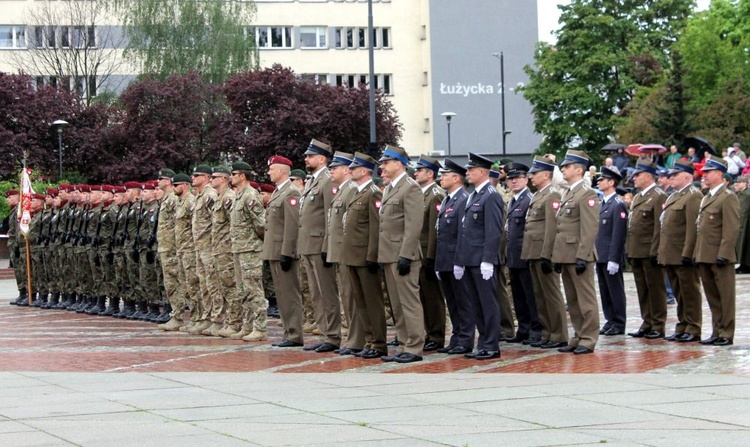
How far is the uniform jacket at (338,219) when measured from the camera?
14812 mm

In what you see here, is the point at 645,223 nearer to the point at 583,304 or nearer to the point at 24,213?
the point at 583,304

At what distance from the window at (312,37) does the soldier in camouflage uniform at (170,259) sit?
199ft

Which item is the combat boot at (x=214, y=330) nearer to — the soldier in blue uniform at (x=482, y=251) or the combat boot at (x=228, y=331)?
the combat boot at (x=228, y=331)

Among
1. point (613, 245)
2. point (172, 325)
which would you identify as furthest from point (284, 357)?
point (613, 245)

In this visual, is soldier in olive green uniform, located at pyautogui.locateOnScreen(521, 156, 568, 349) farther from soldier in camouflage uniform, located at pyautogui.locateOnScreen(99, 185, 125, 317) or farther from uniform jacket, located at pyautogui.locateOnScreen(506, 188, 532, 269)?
soldier in camouflage uniform, located at pyautogui.locateOnScreen(99, 185, 125, 317)

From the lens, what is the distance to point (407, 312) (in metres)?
14.2

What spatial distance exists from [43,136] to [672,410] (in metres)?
48.1

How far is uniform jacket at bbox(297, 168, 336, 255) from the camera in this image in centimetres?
1555

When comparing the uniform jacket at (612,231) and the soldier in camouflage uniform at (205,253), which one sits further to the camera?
the soldier in camouflage uniform at (205,253)

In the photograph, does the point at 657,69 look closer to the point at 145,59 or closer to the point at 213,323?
the point at 145,59

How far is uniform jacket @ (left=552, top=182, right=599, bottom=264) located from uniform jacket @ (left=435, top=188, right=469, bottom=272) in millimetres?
1140

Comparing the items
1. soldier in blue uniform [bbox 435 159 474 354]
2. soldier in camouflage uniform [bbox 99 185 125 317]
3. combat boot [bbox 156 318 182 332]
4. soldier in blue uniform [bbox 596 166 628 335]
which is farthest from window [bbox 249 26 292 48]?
soldier in blue uniform [bbox 435 159 474 354]

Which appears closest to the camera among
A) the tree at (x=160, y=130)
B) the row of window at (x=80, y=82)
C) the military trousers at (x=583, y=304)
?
the military trousers at (x=583, y=304)

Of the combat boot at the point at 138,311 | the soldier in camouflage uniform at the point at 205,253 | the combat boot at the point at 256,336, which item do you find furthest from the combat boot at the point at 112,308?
the combat boot at the point at 256,336
